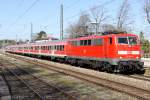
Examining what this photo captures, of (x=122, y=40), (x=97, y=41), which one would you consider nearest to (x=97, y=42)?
(x=97, y=41)

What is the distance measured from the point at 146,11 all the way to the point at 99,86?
151ft

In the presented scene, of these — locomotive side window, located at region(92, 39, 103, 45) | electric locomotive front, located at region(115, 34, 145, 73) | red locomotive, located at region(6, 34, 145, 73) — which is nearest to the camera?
electric locomotive front, located at region(115, 34, 145, 73)

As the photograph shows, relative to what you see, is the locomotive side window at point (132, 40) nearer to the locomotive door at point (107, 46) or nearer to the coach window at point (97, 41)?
the locomotive door at point (107, 46)

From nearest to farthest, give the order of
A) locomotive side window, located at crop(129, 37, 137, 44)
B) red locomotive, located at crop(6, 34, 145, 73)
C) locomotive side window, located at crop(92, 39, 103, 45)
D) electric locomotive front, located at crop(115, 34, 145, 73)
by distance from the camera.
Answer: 1. electric locomotive front, located at crop(115, 34, 145, 73)
2. red locomotive, located at crop(6, 34, 145, 73)
3. locomotive side window, located at crop(129, 37, 137, 44)
4. locomotive side window, located at crop(92, 39, 103, 45)

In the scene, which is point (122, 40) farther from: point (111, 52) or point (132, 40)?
point (111, 52)

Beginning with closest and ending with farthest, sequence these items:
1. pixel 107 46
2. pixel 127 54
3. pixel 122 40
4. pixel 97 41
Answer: pixel 127 54, pixel 122 40, pixel 107 46, pixel 97 41

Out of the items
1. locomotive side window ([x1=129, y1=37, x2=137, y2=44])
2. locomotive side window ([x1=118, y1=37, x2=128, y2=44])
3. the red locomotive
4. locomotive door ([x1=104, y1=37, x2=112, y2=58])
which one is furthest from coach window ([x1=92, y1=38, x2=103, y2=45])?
locomotive side window ([x1=129, y1=37, x2=137, y2=44])

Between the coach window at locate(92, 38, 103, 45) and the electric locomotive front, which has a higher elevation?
the coach window at locate(92, 38, 103, 45)

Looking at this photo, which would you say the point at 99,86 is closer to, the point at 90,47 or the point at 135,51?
the point at 135,51

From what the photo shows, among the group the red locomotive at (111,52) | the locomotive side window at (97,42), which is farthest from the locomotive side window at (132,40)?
the locomotive side window at (97,42)

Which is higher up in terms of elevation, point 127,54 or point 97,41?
point 97,41

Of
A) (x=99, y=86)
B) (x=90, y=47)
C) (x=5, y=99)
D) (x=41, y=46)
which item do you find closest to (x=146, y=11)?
(x=41, y=46)

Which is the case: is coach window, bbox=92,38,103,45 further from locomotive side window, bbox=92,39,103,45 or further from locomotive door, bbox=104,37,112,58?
locomotive door, bbox=104,37,112,58

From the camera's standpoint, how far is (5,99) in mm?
13227
